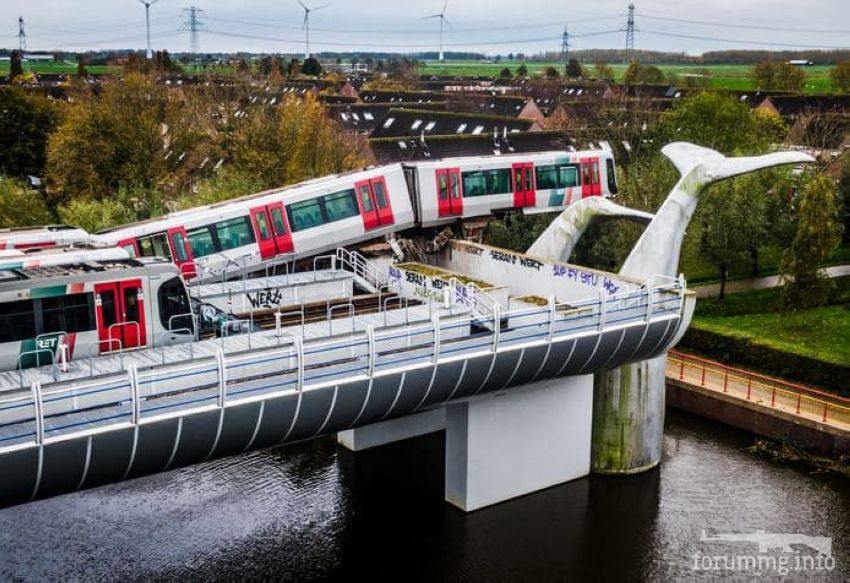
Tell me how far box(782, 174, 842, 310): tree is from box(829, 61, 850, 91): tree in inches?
3663

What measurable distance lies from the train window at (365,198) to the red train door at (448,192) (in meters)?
3.00

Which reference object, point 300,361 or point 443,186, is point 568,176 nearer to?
point 443,186

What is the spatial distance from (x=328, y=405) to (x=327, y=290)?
10008 mm

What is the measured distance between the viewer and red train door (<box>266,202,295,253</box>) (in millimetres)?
35188

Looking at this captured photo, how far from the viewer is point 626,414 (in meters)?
31.2

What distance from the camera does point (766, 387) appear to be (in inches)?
1438

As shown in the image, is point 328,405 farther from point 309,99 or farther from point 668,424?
point 309,99

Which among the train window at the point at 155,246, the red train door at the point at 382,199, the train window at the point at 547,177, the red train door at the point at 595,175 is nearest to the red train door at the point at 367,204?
the red train door at the point at 382,199

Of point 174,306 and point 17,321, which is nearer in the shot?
point 17,321

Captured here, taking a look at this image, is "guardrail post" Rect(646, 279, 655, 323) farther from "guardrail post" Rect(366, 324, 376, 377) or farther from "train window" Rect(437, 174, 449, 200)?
"train window" Rect(437, 174, 449, 200)

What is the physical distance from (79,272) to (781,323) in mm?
30370

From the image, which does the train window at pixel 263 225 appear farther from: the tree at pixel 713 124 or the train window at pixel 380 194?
the tree at pixel 713 124

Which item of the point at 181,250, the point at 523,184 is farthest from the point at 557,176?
the point at 181,250

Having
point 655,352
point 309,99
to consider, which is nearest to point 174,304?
point 655,352
